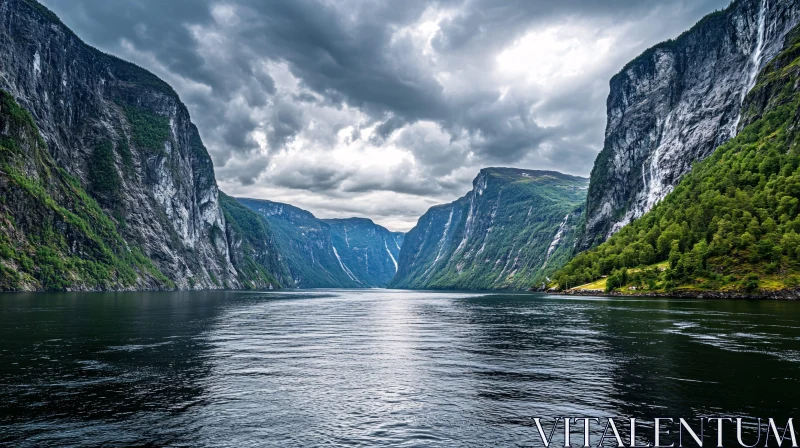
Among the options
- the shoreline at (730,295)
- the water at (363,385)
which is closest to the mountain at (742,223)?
the shoreline at (730,295)

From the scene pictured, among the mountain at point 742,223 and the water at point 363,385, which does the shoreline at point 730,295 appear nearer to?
the mountain at point 742,223

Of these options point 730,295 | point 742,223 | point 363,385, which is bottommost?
point 363,385

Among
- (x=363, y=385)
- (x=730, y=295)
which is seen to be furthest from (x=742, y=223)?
(x=363, y=385)

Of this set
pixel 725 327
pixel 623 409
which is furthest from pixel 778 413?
pixel 725 327

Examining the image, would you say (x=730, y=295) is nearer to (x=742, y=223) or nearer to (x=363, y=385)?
(x=742, y=223)

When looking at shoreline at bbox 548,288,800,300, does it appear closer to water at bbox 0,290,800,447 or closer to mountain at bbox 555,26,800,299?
mountain at bbox 555,26,800,299
